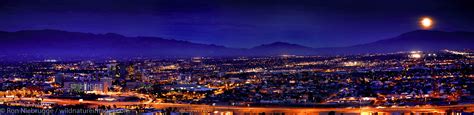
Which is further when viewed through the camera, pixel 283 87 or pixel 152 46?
pixel 152 46

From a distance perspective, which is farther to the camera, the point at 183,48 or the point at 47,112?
the point at 183,48

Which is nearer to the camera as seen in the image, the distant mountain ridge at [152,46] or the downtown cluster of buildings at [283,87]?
the downtown cluster of buildings at [283,87]

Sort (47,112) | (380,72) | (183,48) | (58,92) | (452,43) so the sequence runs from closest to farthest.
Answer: (47,112) < (58,92) < (380,72) < (452,43) < (183,48)

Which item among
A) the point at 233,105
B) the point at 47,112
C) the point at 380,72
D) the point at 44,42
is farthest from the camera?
the point at 44,42

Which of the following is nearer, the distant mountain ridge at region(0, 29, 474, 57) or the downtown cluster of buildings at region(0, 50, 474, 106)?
the downtown cluster of buildings at region(0, 50, 474, 106)

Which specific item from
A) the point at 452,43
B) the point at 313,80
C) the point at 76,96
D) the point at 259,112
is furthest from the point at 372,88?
the point at 452,43

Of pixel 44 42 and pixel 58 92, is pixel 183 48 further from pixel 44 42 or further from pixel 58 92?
pixel 58 92

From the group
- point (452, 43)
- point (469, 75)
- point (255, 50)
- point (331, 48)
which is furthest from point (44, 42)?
point (469, 75)
